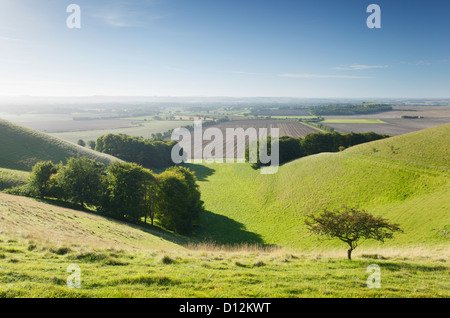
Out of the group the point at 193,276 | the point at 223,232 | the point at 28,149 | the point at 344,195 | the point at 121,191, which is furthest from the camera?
the point at 28,149

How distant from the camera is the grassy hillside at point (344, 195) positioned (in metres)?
30.0

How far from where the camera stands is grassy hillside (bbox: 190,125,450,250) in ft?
98.5

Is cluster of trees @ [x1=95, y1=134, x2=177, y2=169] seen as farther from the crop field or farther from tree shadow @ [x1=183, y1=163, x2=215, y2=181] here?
the crop field

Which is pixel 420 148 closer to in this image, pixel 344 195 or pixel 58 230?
pixel 344 195

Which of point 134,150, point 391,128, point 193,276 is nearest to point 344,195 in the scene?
point 193,276

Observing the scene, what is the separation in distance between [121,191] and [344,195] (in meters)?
40.6

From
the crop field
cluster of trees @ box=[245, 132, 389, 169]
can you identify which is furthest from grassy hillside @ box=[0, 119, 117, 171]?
cluster of trees @ box=[245, 132, 389, 169]

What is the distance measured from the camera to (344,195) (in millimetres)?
41750

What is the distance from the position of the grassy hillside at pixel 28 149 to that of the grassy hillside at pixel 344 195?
1787 inches

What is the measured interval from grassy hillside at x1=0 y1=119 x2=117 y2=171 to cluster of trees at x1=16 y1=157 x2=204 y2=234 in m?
25.8

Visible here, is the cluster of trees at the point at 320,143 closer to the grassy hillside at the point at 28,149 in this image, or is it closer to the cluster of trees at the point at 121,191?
the cluster of trees at the point at 121,191

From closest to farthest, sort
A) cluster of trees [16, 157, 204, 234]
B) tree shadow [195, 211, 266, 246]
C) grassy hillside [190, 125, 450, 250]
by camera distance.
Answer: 1. grassy hillside [190, 125, 450, 250]
2. tree shadow [195, 211, 266, 246]
3. cluster of trees [16, 157, 204, 234]
